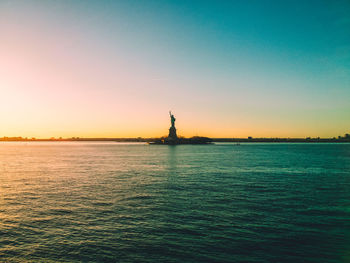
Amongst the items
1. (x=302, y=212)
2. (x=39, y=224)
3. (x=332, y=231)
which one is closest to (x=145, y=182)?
(x=39, y=224)

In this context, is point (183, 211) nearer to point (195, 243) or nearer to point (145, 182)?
point (195, 243)

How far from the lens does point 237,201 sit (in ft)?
76.7

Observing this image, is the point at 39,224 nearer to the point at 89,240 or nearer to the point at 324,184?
the point at 89,240

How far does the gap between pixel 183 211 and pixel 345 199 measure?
17.5 meters

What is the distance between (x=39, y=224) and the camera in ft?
57.4

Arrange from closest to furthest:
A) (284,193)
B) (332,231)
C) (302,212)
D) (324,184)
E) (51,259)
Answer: (51,259), (332,231), (302,212), (284,193), (324,184)

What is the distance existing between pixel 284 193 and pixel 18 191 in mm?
30965

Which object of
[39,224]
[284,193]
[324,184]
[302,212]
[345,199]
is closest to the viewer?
[39,224]

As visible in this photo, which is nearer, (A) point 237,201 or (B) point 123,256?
(B) point 123,256

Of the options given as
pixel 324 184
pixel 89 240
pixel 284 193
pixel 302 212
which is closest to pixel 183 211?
pixel 89 240

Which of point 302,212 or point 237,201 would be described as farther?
point 237,201

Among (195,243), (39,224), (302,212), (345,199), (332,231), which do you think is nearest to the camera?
(195,243)

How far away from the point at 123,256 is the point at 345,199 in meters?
23.6

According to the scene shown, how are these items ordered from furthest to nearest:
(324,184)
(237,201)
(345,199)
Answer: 1. (324,184)
2. (345,199)
3. (237,201)
